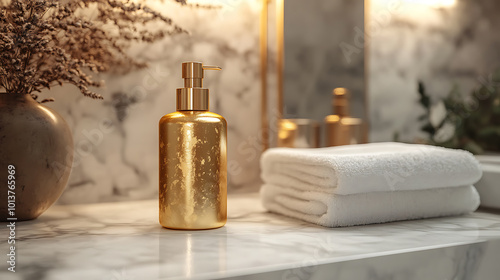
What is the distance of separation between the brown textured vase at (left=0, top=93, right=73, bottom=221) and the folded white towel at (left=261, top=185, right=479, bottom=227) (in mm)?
377

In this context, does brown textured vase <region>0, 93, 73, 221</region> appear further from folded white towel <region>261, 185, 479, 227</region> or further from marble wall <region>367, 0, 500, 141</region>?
marble wall <region>367, 0, 500, 141</region>

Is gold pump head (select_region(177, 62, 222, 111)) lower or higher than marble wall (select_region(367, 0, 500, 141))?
lower

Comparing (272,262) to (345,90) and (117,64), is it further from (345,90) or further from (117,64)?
(345,90)

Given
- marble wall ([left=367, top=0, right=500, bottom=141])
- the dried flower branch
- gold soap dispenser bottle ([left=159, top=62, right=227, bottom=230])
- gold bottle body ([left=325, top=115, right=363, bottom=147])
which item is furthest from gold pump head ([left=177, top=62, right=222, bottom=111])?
marble wall ([left=367, top=0, right=500, bottom=141])

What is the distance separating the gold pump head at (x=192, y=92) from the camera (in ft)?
2.63

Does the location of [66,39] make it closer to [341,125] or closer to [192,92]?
[192,92]

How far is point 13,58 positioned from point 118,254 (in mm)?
380

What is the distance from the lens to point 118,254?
0.64 meters

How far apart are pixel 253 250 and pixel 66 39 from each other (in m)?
0.57

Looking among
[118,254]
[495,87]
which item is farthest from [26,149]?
[495,87]

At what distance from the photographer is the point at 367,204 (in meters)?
0.83

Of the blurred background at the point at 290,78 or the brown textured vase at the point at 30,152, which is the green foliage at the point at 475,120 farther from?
the brown textured vase at the point at 30,152

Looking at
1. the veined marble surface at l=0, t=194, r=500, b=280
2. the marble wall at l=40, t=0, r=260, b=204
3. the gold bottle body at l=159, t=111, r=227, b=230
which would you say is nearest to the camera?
the veined marble surface at l=0, t=194, r=500, b=280

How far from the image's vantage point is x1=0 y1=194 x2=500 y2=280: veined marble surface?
0.58 m
